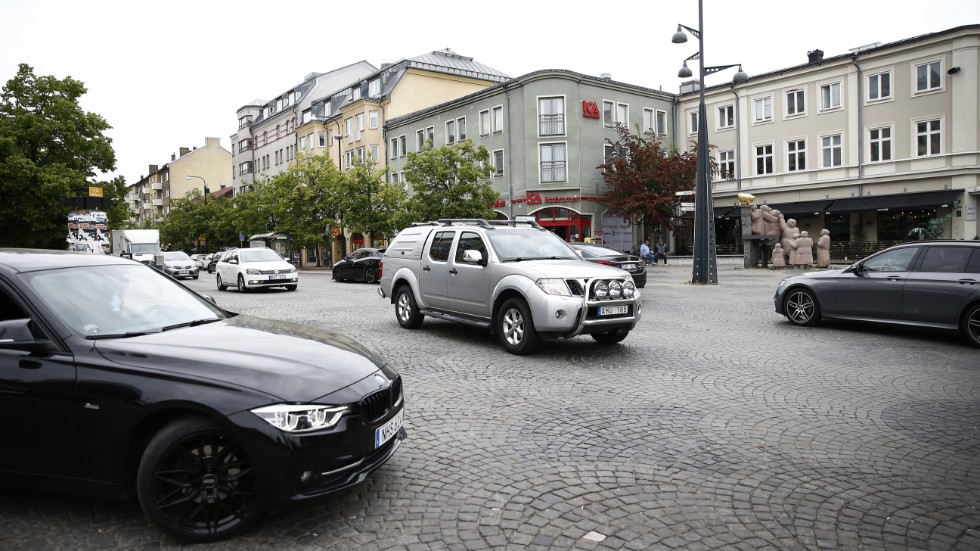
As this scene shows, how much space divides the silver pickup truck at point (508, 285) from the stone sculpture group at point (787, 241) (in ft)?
71.6

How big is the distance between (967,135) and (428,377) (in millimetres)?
38145

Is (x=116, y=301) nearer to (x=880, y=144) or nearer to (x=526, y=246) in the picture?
(x=526, y=246)

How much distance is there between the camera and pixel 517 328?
29.0ft

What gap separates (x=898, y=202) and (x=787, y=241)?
40.0ft

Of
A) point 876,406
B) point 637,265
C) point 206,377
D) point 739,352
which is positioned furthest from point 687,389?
point 637,265

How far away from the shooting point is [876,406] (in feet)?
19.5

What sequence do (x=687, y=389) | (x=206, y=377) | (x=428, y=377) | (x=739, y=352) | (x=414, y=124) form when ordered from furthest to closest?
(x=414, y=124) → (x=739, y=352) → (x=428, y=377) → (x=687, y=389) → (x=206, y=377)

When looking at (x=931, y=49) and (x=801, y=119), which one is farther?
(x=801, y=119)

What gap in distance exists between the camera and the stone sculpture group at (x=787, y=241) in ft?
93.2

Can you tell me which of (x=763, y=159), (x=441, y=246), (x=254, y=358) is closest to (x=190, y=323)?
(x=254, y=358)

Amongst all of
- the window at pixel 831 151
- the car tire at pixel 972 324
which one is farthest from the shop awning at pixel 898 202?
the car tire at pixel 972 324

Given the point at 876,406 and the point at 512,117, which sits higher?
the point at 512,117

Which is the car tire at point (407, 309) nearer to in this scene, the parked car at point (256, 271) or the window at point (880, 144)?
the parked car at point (256, 271)

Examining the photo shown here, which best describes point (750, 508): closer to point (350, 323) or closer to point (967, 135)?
point (350, 323)
